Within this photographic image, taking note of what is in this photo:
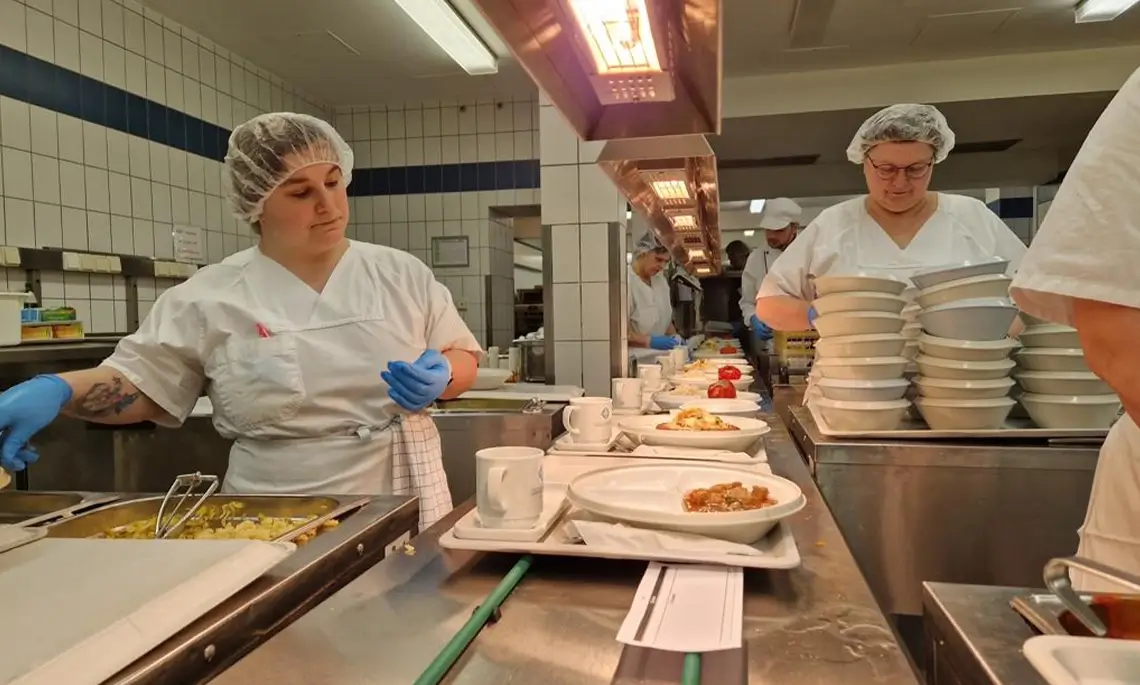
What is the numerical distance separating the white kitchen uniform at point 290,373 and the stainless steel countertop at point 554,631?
82 cm

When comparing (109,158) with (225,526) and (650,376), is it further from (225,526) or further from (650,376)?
(225,526)

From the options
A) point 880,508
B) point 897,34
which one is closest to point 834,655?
point 880,508

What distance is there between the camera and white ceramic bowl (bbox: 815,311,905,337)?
1.59 meters

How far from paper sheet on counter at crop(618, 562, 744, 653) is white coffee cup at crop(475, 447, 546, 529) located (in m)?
0.18

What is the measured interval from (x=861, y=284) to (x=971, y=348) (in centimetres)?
25

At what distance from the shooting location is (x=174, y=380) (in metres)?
1.66

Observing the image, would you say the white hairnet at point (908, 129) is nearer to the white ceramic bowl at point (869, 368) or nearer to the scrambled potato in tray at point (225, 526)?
the white ceramic bowl at point (869, 368)

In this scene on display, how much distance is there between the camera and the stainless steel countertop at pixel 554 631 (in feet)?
2.10

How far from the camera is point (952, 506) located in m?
1.47

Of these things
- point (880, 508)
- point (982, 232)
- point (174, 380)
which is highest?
point (982, 232)

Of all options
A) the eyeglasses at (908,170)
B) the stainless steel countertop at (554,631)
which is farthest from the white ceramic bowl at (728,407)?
the stainless steel countertop at (554,631)

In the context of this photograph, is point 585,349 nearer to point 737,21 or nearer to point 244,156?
point 244,156

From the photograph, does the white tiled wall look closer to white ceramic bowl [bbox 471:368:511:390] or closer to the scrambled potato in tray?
white ceramic bowl [bbox 471:368:511:390]

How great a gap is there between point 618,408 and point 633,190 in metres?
0.69
